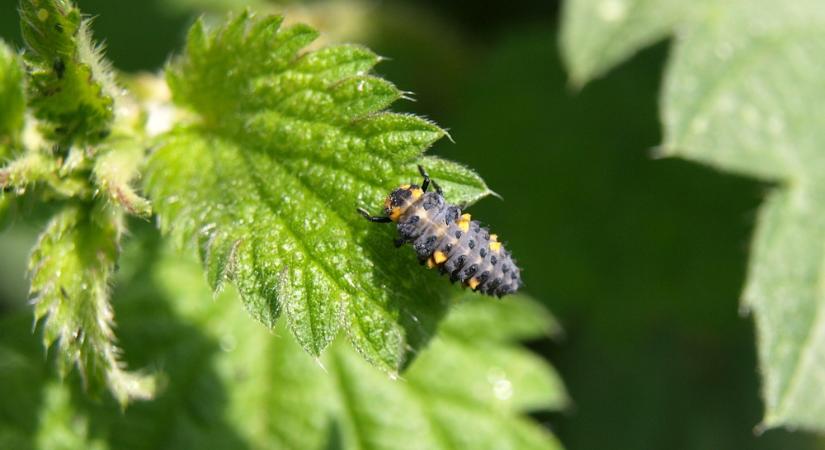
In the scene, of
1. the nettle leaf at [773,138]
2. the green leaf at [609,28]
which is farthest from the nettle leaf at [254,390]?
the green leaf at [609,28]

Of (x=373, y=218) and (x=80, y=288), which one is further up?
(x=373, y=218)

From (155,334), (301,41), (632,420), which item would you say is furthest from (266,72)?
(632,420)

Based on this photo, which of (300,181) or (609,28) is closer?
(300,181)

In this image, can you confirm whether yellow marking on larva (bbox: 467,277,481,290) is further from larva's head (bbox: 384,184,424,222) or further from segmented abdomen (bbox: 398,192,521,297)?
larva's head (bbox: 384,184,424,222)

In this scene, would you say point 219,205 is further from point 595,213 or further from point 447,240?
point 595,213

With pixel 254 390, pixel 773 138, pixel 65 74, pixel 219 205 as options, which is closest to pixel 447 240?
pixel 219 205
